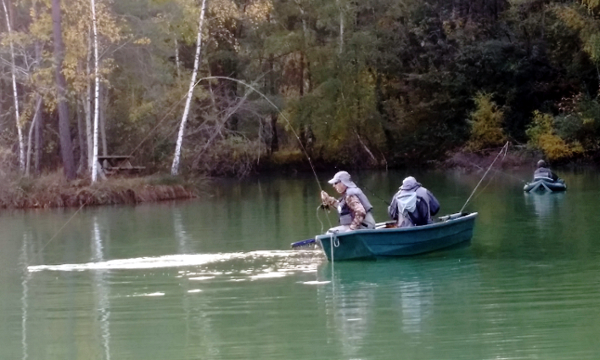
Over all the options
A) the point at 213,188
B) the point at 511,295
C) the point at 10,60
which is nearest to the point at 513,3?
the point at 213,188

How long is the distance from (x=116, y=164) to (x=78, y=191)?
5940 millimetres

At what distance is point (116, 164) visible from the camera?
34.0 m

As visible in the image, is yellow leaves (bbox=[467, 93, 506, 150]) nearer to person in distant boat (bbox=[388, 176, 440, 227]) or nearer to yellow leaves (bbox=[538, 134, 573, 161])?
yellow leaves (bbox=[538, 134, 573, 161])

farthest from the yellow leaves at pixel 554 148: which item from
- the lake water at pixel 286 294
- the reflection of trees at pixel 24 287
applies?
the reflection of trees at pixel 24 287

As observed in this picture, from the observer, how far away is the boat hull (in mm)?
14227

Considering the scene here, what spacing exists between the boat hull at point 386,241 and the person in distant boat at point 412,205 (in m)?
0.33

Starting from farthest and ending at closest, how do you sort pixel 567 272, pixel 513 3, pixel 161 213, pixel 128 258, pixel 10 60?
pixel 513 3 < pixel 10 60 < pixel 161 213 < pixel 128 258 < pixel 567 272

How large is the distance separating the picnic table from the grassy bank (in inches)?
111

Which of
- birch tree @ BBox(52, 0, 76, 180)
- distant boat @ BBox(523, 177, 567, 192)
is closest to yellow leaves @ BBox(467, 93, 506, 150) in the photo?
distant boat @ BBox(523, 177, 567, 192)

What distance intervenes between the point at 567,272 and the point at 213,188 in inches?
949

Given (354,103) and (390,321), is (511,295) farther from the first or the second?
(354,103)

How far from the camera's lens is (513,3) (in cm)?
4375

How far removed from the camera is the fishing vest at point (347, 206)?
47.5ft

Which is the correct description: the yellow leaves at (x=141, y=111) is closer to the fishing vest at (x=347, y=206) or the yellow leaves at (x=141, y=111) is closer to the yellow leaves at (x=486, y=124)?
the yellow leaves at (x=486, y=124)
